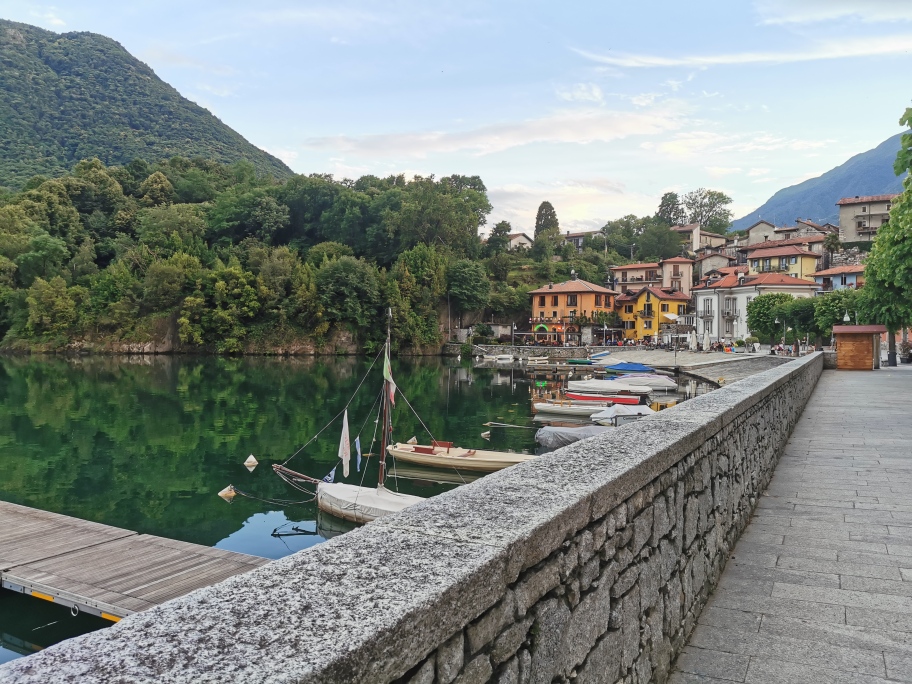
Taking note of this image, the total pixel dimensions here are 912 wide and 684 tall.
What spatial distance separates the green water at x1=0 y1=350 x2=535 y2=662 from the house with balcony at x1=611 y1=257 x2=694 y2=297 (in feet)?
149

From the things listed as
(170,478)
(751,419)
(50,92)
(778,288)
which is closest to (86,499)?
(170,478)

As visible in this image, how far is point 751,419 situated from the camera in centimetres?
696

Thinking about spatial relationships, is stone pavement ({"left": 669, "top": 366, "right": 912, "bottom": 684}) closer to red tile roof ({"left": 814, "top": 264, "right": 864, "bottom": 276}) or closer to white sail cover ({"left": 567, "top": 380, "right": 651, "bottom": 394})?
white sail cover ({"left": 567, "top": 380, "right": 651, "bottom": 394})

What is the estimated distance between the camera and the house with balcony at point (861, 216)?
91069mm

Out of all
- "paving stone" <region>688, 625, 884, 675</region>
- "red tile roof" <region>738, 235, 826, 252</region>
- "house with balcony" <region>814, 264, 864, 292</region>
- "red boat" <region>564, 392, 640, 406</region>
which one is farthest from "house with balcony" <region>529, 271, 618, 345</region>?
"paving stone" <region>688, 625, 884, 675</region>

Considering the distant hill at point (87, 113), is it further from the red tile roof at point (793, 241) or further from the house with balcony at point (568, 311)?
the red tile roof at point (793, 241)

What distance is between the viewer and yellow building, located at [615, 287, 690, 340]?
284 ft

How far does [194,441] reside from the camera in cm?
2772

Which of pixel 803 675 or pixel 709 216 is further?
pixel 709 216

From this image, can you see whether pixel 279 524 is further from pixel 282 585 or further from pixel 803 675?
pixel 282 585

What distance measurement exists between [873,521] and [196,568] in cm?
958

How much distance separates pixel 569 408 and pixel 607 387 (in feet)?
27.5

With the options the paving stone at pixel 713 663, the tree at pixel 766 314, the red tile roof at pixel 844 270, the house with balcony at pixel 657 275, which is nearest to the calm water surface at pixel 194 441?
the paving stone at pixel 713 663

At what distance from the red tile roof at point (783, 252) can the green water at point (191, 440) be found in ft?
156
